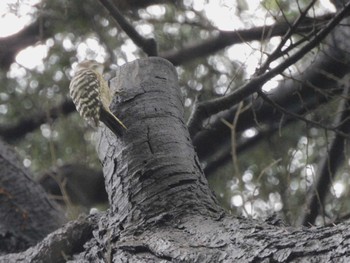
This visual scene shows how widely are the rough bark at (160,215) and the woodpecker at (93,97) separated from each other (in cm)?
5

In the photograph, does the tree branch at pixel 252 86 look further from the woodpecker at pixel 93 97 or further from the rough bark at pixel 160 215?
the woodpecker at pixel 93 97

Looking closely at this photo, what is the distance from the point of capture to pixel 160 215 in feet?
6.07

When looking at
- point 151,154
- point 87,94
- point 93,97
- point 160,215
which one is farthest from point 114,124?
point 87,94

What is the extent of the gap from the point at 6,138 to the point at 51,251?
141 cm

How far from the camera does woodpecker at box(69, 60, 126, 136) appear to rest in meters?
2.17

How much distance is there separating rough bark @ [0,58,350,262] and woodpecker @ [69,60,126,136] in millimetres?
45

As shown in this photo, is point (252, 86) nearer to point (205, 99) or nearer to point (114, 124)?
point (114, 124)

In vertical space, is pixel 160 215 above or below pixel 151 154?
below

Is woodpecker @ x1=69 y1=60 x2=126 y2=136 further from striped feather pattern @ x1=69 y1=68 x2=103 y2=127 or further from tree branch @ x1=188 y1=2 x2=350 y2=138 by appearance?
tree branch @ x1=188 y1=2 x2=350 y2=138

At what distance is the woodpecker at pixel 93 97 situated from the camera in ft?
7.13

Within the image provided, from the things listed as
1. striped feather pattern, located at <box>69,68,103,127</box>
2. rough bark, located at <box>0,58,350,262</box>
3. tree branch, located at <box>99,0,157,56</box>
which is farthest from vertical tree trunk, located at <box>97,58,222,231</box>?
tree branch, located at <box>99,0,157,56</box>

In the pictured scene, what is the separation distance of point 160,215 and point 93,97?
0.92 m

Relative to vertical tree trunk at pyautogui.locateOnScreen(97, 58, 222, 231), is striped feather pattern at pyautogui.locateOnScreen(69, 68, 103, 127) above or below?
above

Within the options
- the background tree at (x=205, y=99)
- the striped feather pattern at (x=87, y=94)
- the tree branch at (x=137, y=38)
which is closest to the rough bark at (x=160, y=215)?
the striped feather pattern at (x=87, y=94)
